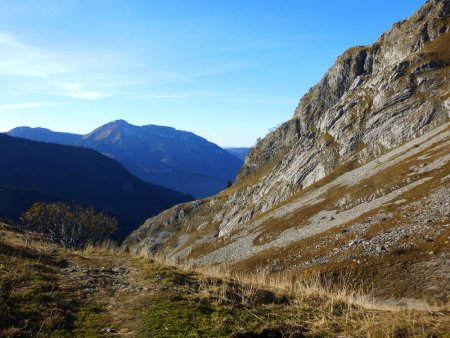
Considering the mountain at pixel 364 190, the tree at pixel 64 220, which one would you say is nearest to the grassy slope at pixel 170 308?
the mountain at pixel 364 190

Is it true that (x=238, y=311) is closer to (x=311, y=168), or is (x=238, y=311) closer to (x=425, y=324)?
(x=425, y=324)

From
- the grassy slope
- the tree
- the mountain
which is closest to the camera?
the grassy slope

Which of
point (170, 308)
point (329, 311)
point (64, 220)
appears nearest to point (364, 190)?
point (64, 220)

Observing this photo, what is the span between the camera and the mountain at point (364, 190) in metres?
40.6

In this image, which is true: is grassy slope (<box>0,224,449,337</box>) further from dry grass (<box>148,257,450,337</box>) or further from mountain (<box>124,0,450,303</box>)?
mountain (<box>124,0,450,303</box>)

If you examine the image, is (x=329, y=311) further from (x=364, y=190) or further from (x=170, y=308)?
(x=364, y=190)

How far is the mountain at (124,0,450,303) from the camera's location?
4059cm

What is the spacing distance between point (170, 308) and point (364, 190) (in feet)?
228

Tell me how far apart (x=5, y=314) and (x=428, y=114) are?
10445cm

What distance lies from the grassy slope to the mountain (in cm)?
320

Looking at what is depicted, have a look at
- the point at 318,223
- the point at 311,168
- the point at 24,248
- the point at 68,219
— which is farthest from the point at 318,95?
the point at 24,248

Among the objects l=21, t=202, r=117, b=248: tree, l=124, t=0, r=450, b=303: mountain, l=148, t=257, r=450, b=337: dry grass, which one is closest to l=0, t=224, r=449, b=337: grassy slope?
l=148, t=257, r=450, b=337: dry grass

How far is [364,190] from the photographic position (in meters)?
74.9

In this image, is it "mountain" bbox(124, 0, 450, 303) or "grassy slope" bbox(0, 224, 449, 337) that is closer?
"grassy slope" bbox(0, 224, 449, 337)
